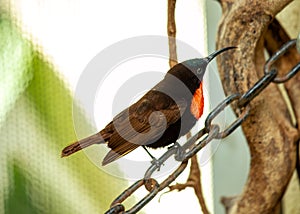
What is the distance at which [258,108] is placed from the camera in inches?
23.7

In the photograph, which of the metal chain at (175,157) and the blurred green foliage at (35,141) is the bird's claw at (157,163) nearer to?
the metal chain at (175,157)

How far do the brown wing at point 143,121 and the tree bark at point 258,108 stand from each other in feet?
0.56

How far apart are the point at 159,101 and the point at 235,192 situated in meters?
0.41

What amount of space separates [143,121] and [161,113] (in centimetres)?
1

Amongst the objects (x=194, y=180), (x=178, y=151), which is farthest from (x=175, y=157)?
(x=194, y=180)

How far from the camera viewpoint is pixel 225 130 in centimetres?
47

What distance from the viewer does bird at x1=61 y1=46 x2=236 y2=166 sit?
1.36ft

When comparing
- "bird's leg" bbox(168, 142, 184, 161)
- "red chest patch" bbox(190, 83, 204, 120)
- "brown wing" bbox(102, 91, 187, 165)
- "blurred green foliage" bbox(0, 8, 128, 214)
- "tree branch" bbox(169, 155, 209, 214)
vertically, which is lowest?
"tree branch" bbox(169, 155, 209, 214)

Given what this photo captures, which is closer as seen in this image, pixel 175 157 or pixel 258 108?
pixel 175 157

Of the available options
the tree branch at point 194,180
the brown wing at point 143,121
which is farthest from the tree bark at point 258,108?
the brown wing at point 143,121

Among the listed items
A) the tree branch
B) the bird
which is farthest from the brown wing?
the tree branch

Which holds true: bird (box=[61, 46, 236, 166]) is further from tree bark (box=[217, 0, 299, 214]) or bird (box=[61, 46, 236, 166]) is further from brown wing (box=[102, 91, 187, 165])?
tree bark (box=[217, 0, 299, 214])

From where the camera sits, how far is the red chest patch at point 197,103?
0.42 m

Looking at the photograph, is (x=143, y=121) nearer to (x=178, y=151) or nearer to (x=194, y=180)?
(x=178, y=151)
